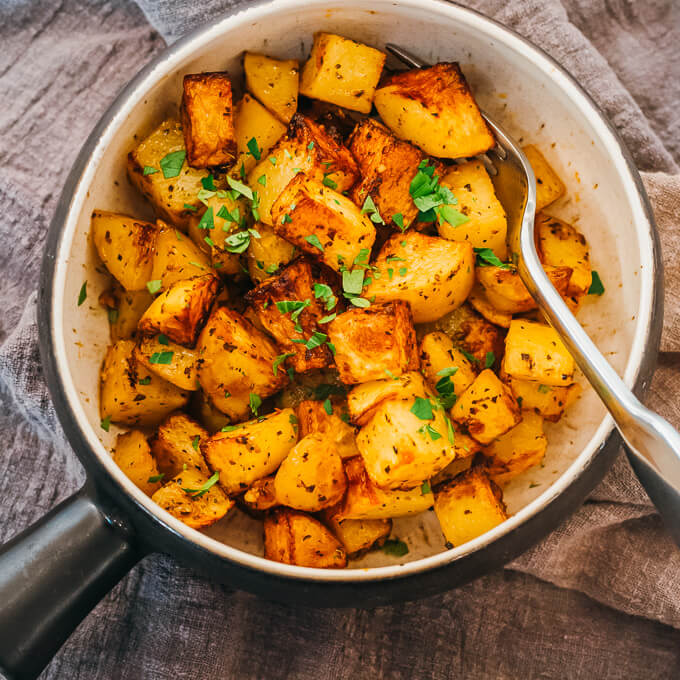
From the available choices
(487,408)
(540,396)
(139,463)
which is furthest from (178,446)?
(540,396)

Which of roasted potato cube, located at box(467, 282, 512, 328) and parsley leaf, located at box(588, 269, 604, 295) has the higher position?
roasted potato cube, located at box(467, 282, 512, 328)

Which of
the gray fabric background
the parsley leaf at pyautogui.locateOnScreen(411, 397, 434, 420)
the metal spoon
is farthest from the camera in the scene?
the gray fabric background

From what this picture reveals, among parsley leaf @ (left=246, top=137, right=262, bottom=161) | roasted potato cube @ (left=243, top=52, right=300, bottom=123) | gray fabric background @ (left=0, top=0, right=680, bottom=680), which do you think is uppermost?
roasted potato cube @ (left=243, top=52, right=300, bottom=123)

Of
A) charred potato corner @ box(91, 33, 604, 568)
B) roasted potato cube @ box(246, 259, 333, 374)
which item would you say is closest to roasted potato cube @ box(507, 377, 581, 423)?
A: charred potato corner @ box(91, 33, 604, 568)

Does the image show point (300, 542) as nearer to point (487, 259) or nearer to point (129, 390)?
point (129, 390)

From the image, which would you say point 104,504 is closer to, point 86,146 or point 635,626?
point 86,146

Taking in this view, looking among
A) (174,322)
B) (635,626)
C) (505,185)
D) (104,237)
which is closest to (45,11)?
(104,237)

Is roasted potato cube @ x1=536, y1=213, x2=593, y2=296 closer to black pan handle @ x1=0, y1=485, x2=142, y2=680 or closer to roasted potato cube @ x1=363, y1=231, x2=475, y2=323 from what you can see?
roasted potato cube @ x1=363, y1=231, x2=475, y2=323

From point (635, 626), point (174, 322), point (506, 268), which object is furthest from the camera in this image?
point (635, 626)
